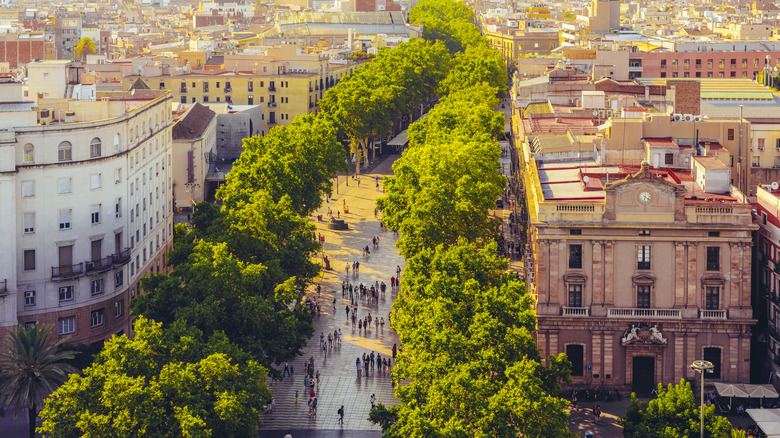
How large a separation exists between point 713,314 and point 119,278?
134 feet

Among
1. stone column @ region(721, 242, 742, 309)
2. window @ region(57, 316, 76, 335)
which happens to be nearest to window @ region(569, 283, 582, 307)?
stone column @ region(721, 242, 742, 309)

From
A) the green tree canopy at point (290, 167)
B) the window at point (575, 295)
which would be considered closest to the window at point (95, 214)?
the green tree canopy at point (290, 167)

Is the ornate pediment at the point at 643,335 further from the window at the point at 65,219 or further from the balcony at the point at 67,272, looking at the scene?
the window at the point at 65,219

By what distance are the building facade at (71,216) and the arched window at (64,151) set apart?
7 cm

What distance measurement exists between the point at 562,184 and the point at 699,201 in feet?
40.6

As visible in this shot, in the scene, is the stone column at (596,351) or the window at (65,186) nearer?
the stone column at (596,351)

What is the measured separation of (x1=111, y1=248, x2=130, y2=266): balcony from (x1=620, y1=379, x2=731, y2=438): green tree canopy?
39.4 meters

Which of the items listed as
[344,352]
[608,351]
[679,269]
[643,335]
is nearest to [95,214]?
[344,352]

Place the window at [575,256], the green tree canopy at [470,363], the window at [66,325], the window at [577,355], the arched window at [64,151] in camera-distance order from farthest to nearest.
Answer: the window at [577,355] → the arched window at [64,151] → the window at [66,325] → the window at [575,256] → the green tree canopy at [470,363]

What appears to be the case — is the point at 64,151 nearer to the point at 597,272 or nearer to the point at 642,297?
the point at 597,272

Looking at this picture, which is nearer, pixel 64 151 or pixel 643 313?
pixel 643 313

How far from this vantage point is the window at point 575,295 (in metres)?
82.3

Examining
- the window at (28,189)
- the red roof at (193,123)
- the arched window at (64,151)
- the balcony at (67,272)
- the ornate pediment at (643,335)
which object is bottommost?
the ornate pediment at (643,335)

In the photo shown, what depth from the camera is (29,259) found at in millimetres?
81500
